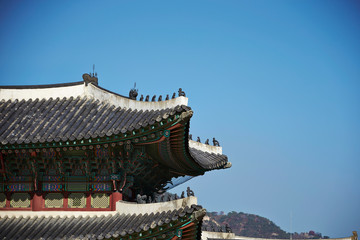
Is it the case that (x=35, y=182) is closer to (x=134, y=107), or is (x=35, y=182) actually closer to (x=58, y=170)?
(x=58, y=170)

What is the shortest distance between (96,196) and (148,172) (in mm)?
2317

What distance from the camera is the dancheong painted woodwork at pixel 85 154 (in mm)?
20319

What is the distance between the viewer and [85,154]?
21719mm

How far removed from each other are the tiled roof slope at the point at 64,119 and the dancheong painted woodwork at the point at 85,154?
4cm

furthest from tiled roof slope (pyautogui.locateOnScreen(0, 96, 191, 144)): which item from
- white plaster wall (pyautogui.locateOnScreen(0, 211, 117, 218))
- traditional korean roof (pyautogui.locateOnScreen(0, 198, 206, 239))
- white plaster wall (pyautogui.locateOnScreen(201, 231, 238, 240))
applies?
white plaster wall (pyautogui.locateOnScreen(201, 231, 238, 240))

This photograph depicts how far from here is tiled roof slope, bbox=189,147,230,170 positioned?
89.7ft

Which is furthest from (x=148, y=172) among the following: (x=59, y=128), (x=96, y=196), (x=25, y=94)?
(x=25, y=94)

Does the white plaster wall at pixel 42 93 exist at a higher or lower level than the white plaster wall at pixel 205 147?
higher

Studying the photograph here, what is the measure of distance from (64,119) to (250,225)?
7766cm

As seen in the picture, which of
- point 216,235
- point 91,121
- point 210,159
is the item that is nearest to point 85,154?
point 91,121

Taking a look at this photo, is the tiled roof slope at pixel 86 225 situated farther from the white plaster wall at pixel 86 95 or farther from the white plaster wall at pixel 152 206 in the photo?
the white plaster wall at pixel 86 95

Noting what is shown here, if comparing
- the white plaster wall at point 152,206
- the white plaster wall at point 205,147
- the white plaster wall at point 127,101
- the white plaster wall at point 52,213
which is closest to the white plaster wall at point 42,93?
the white plaster wall at point 127,101

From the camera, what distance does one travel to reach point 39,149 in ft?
70.0

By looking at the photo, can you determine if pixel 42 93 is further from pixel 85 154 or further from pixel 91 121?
pixel 85 154
